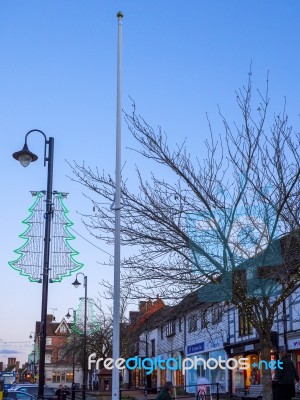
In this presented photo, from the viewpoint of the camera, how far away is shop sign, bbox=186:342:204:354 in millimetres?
41938

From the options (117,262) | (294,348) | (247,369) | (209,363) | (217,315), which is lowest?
(247,369)

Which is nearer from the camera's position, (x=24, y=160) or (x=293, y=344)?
(x=24, y=160)

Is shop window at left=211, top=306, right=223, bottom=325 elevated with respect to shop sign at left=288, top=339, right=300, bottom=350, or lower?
elevated

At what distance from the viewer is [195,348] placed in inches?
1692

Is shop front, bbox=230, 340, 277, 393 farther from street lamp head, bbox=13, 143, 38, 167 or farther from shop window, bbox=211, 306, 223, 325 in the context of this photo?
street lamp head, bbox=13, 143, 38, 167

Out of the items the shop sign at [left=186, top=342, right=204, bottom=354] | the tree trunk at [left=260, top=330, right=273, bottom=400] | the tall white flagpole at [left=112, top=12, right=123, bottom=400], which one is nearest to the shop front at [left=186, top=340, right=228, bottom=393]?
the shop sign at [left=186, top=342, right=204, bottom=354]

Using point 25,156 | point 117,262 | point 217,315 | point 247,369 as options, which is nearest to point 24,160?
point 25,156

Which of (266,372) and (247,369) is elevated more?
(266,372)

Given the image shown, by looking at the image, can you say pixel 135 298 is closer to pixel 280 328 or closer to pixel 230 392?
pixel 280 328

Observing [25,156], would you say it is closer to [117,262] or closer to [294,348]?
[117,262]

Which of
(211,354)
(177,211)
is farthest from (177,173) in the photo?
(211,354)

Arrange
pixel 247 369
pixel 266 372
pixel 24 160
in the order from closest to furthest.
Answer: pixel 266 372
pixel 24 160
pixel 247 369

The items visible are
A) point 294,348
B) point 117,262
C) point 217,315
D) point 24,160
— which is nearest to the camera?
point 117,262

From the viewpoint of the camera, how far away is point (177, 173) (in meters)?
14.2
